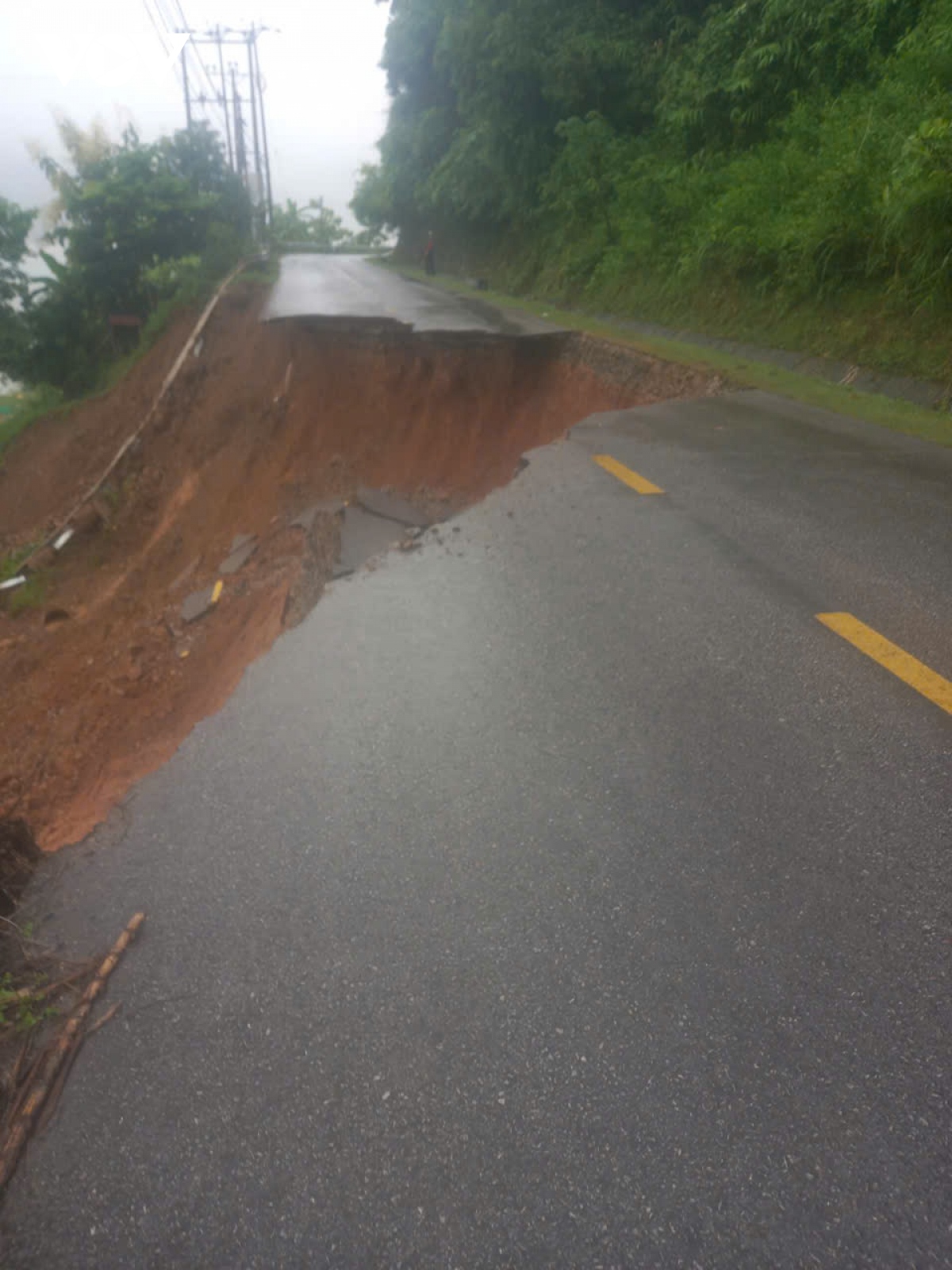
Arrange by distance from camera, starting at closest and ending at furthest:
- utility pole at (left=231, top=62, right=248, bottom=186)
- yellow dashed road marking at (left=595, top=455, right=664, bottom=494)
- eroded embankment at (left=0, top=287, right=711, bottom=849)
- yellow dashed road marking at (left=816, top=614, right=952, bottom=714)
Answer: yellow dashed road marking at (left=816, top=614, right=952, bottom=714), yellow dashed road marking at (left=595, top=455, right=664, bottom=494), eroded embankment at (left=0, top=287, right=711, bottom=849), utility pole at (left=231, top=62, right=248, bottom=186)

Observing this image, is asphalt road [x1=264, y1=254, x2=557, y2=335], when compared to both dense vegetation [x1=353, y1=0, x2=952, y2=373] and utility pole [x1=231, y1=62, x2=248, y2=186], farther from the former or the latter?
utility pole [x1=231, y1=62, x2=248, y2=186]

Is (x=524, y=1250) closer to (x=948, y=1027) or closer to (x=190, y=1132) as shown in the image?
(x=190, y=1132)

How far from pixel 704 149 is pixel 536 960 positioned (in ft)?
56.8

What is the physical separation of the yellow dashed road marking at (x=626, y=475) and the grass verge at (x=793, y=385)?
8.31 ft

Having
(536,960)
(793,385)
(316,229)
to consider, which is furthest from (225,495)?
(316,229)

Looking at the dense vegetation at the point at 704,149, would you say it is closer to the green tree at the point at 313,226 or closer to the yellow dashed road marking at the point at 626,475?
the yellow dashed road marking at the point at 626,475

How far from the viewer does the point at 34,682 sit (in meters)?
10.1

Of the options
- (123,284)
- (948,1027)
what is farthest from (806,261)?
(123,284)

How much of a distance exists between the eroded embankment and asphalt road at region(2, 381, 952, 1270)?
163 centimetres

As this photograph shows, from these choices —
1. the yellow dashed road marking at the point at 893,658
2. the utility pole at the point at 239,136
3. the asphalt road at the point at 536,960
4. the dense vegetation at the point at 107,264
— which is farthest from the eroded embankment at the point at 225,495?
the utility pole at the point at 239,136

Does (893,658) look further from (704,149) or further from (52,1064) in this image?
(704,149)

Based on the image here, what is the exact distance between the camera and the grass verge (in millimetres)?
7301

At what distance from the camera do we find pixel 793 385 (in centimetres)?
891

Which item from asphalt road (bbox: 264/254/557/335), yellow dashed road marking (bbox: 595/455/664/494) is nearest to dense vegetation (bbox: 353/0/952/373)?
asphalt road (bbox: 264/254/557/335)
